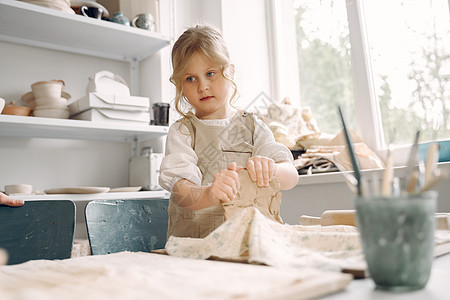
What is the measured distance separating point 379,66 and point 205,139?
49.4 inches

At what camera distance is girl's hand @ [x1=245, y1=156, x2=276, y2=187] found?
2.25ft

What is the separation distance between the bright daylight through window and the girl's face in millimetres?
977

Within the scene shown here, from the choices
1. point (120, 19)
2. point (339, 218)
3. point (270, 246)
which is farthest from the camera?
point (120, 19)

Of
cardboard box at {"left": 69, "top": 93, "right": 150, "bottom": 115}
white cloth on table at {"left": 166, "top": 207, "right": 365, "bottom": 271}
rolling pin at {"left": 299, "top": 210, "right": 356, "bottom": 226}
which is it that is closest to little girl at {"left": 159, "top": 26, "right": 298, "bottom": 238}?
rolling pin at {"left": 299, "top": 210, "right": 356, "bottom": 226}

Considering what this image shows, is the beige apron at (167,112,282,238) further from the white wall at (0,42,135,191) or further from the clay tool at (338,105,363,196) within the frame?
the white wall at (0,42,135,191)

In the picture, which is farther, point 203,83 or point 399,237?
point 203,83

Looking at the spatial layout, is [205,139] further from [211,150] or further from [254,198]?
[254,198]

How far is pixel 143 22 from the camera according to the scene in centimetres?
206

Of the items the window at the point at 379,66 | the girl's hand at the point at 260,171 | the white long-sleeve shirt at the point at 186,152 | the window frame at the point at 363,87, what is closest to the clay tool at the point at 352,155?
the girl's hand at the point at 260,171

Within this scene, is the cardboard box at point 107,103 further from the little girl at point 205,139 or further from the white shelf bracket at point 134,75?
the little girl at point 205,139

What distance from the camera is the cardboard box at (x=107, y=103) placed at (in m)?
1.81

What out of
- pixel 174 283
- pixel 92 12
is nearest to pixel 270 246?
pixel 174 283

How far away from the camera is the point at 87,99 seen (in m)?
1.81

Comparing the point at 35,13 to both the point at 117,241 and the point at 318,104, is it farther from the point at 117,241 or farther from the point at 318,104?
the point at 318,104
